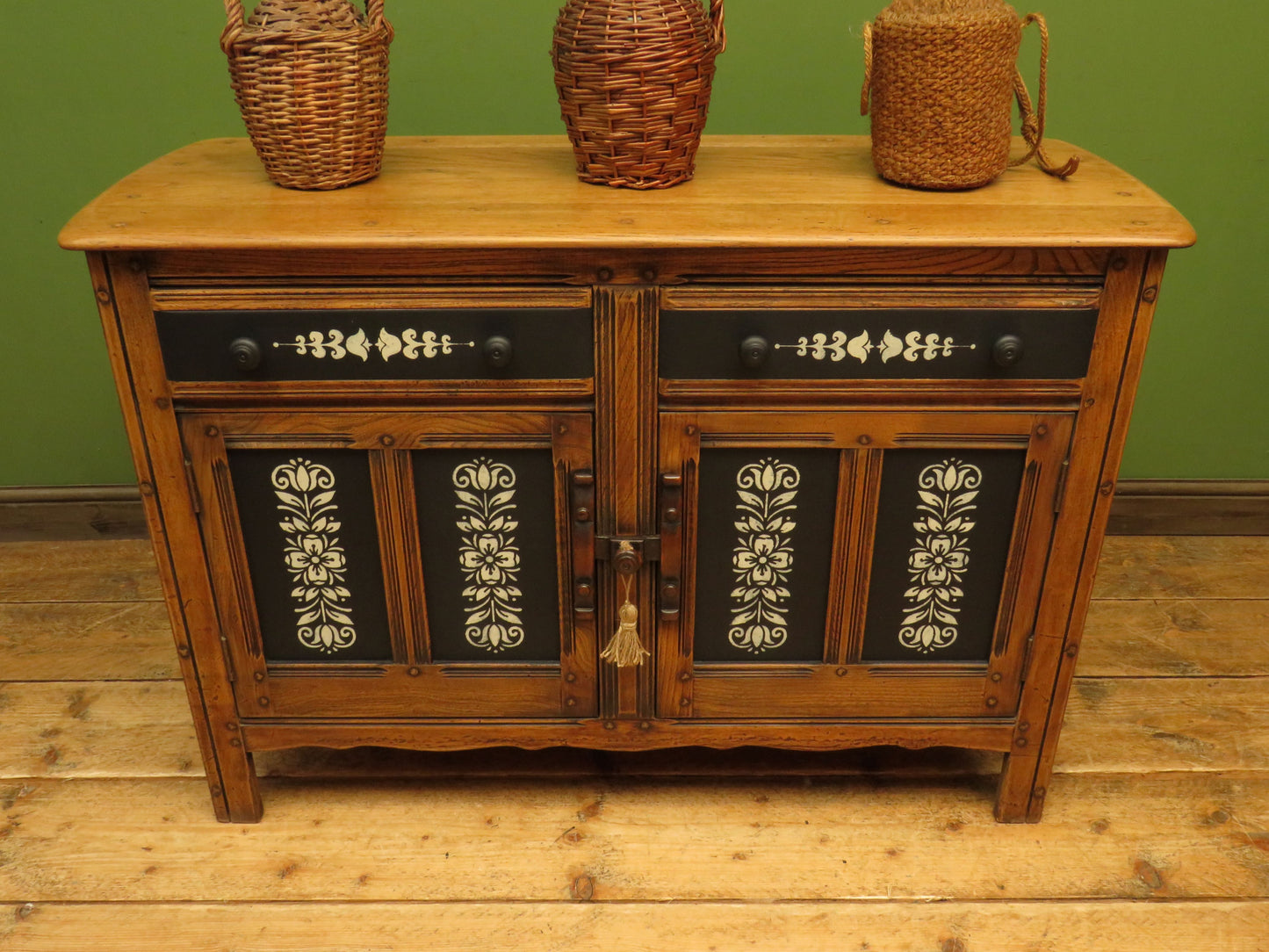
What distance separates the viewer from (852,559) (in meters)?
1.47

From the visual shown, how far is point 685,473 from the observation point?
1403 mm

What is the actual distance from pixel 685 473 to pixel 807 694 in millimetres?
399

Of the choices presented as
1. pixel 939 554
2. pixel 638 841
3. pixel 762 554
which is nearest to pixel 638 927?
pixel 638 841

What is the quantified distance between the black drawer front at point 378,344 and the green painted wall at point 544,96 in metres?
0.81

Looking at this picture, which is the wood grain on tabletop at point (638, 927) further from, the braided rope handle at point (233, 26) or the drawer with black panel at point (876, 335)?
the braided rope handle at point (233, 26)

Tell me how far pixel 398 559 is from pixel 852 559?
2.02 ft

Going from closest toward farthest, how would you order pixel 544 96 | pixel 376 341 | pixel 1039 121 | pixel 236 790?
pixel 376 341
pixel 1039 121
pixel 236 790
pixel 544 96

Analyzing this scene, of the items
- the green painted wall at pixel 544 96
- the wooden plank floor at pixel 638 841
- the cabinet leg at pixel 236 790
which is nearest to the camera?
the wooden plank floor at pixel 638 841

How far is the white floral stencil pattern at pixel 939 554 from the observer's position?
1.41 meters

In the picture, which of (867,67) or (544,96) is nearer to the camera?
(867,67)

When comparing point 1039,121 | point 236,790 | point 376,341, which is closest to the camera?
point 376,341

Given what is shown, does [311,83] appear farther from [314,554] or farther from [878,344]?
[878,344]

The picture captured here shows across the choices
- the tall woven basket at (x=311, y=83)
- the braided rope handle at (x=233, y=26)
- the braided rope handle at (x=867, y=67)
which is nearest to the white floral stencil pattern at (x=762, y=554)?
the braided rope handle at (x=867, y=67)

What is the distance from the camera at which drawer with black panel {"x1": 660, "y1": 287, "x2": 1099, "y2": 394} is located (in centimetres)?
130
